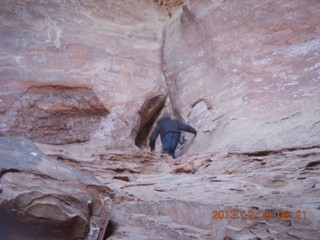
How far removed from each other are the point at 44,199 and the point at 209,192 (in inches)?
68.4

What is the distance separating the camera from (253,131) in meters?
5.35

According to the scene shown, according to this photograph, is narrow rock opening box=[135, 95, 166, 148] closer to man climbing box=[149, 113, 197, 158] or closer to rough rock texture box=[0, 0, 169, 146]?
rough rock texture box=[0, 0, 169, 146]

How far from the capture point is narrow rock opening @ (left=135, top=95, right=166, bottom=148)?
7.23 meters

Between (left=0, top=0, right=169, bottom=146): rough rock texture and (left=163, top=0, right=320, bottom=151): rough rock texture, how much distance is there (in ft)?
2.43

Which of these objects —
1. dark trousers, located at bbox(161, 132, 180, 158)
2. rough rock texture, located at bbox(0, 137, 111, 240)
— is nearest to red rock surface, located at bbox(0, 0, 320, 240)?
rough rock texture, located at bbox(0, 137, 111, 240)

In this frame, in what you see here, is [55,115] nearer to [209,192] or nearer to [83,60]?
[83,60]

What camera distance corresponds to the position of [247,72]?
20.8 ft

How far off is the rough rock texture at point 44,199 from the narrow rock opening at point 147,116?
4.48m

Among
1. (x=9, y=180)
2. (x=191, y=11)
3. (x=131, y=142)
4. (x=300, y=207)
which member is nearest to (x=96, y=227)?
(x=9, y=180)

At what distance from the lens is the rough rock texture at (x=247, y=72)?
5.33 m

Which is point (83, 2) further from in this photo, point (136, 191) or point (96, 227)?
point (96, 227)
